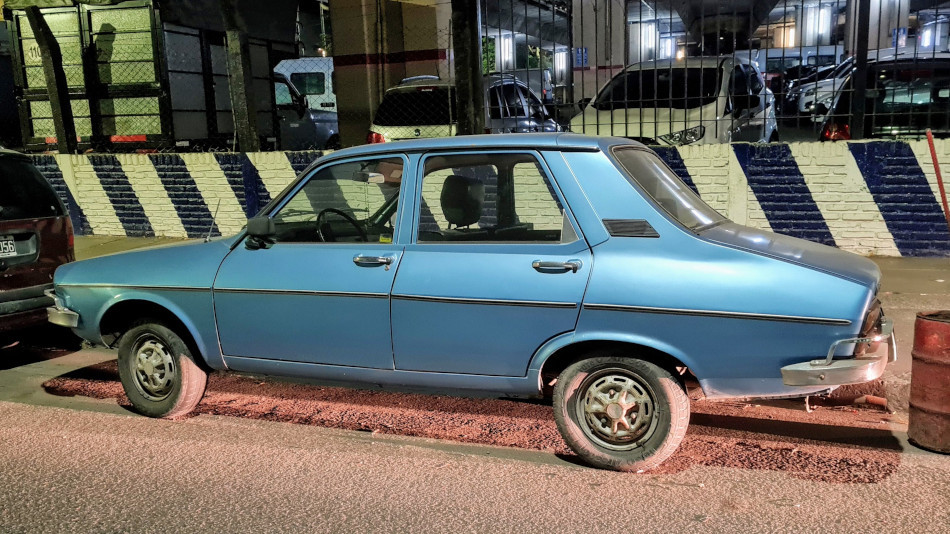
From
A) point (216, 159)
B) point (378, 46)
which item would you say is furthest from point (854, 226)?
point (378, 46)

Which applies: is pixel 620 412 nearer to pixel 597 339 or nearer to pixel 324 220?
pixel 597 339

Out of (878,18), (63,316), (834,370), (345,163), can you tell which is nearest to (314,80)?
(878,18)

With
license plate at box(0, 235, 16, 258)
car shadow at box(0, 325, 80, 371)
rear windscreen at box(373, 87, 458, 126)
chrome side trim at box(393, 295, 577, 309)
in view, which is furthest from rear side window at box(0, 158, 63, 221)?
rear windscreen at box(373, 87, 458, 126)

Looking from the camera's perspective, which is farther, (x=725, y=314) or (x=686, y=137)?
(x=686, y=137)

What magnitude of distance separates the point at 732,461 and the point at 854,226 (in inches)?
200

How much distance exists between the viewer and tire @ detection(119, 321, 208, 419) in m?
4.77

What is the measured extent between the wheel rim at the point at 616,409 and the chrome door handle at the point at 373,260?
116 cm

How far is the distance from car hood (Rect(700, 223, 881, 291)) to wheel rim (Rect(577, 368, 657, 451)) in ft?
2.56

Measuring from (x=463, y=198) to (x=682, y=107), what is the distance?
744 centimetres

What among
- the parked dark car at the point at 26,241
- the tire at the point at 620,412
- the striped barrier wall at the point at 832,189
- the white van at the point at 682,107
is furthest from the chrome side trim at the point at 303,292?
the white van at the point at 682,107

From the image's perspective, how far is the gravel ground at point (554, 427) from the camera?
4.05 meters

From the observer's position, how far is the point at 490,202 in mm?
4145

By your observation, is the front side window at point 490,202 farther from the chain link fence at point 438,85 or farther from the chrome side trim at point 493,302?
the chain link fence at point 438,85

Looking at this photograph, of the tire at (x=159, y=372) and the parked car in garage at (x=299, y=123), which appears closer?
the tire at (x=159, y=372)
